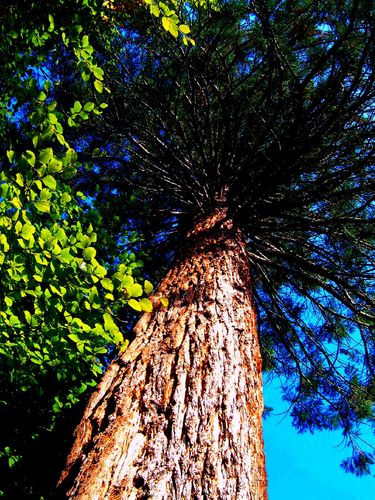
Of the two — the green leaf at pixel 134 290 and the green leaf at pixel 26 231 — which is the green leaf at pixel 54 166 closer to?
the green leaf at pixel 26 231

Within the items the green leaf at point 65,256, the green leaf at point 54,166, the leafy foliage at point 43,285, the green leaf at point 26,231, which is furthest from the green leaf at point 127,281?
the green leaf at point 54,166

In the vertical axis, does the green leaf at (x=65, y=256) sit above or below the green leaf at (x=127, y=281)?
below

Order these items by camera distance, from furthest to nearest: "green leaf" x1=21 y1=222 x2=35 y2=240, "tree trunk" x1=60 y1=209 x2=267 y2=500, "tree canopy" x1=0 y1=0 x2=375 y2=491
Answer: "tree canopy" x1=0 y1=0 x2=375 y2=491 < "green leaf" x1=21 y1=222 x2=35 y2=240 < "tree trunk" x1=60 y1=209 x2=267 y2=500

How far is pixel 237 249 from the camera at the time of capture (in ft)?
8.93

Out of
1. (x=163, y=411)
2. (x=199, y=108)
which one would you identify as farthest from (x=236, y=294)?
(x=199, y=108)

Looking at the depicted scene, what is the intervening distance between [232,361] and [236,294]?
0.58 meters

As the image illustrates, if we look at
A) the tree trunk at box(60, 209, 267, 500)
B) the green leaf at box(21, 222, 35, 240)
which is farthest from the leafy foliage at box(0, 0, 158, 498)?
the tree trunk at box(60, 209, 267, 500)

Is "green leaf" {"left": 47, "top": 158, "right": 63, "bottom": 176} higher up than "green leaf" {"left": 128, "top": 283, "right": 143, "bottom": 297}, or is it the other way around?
"green leaf" {"left": 47, "top": 158, "right": 63, "bottom": 176}

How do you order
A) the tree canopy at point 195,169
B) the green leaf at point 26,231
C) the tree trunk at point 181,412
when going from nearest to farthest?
the tree trunk at point 181,412 < the green leaf at point 26,231 < the tree canopy at point 195,169

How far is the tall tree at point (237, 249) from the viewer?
1.27 meters

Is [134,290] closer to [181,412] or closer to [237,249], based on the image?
[181,412]

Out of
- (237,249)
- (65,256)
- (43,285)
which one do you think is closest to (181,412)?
(65,256)

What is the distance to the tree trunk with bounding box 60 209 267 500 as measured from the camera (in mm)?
1135

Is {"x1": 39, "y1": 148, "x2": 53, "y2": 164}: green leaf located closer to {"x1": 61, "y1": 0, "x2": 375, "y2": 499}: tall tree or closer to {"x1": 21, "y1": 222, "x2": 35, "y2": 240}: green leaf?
{"x1": 21, "y1": 222, "x2": 35, "y2": 240}: green leaf
